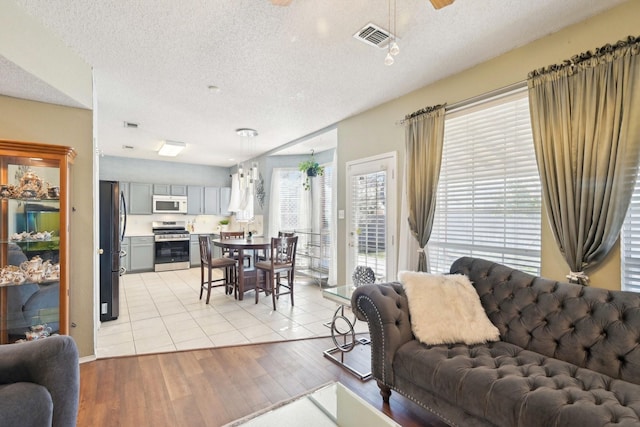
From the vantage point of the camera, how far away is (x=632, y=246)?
1917 mm

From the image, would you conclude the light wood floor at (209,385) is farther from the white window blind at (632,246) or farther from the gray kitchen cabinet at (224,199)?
the gray kitchen cabinet at (224,199)

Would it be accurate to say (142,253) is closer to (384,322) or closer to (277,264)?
(277,264)

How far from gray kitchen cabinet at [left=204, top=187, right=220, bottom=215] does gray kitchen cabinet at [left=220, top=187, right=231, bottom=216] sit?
9cm

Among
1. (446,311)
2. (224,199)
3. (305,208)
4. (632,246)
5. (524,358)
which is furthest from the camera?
(224,199)

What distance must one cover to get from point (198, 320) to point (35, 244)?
187cm

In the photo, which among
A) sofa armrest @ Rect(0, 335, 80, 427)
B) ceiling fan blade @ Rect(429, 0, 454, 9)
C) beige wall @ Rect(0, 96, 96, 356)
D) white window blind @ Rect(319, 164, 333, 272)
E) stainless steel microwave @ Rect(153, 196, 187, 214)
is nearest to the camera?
sofa armrest @ Rect(0, 335, 80, 427)

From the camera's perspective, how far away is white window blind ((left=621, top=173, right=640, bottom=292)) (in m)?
1.89

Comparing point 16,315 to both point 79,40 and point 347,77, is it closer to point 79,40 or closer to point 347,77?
point 79,40

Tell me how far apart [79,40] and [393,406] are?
12.0 ft

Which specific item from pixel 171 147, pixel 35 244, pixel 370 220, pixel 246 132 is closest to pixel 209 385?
pixel 35 244

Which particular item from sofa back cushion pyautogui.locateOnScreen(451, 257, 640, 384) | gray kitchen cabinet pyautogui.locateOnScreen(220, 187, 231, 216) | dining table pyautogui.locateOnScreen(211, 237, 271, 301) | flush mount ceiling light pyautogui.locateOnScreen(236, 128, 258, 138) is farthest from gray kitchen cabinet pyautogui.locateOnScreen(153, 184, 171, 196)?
sofa back cushion pyautogui.locateOnScreen(451, 257, 640, 384)

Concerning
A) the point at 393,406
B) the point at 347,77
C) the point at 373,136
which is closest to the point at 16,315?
the point at 393,406

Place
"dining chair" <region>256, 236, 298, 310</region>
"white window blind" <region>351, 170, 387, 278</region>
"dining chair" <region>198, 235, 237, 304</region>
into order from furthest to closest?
"dining chair" <region>198, 235, 237, 304</region> < "dining chair" <region>256, 236, 298, 310</region> < "white window blind" <region>351, 170, 387, 278</region>

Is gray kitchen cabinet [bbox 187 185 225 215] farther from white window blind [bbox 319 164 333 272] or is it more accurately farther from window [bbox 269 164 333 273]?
white window blind [bbox 319 164 333 272]
